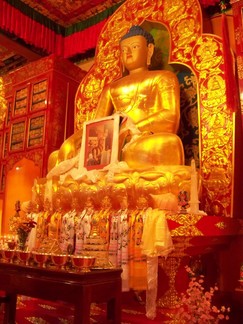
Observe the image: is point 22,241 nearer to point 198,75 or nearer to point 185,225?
point 185,225

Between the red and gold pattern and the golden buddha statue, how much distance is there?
0.27 metres

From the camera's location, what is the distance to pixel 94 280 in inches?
76.0

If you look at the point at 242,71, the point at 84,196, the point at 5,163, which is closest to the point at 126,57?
the point at 242,71

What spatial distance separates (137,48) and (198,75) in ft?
3.16

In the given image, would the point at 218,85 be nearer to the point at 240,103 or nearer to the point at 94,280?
the point at 240,103

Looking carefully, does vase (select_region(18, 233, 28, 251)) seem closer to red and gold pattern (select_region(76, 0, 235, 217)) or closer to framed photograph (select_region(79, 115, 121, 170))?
framed photograph (select_region(79, 115, 121, 170))

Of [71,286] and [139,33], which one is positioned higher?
[139,33]

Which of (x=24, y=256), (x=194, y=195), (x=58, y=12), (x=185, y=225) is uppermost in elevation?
(x=58, y=12)

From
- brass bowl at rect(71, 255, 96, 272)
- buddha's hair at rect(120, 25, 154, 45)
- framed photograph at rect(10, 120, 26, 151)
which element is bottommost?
brass bowl at rect(71, 255, 96, 272)

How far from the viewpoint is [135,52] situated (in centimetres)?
471

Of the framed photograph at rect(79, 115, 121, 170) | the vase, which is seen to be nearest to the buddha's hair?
the framed photograph at rect(79, 115, 121, 170)

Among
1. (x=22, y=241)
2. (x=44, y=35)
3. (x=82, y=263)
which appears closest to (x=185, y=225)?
(x=82, y=263)

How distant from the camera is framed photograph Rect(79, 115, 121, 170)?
12.3ft

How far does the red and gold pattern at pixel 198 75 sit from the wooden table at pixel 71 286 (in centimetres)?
175
